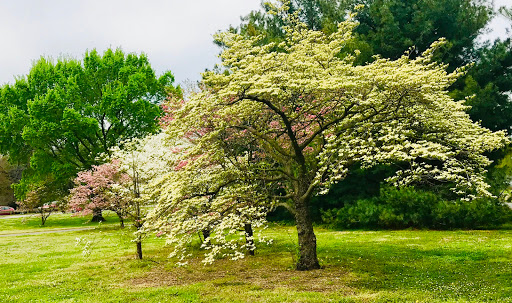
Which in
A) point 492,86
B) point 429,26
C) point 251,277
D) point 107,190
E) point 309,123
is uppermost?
point 429,26

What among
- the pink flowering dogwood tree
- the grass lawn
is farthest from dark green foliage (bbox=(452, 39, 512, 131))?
the pink flowering dogwood tree

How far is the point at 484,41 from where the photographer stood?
81.9ft

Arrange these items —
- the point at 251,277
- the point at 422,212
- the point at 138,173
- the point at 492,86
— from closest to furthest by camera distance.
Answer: the point at 251,277, the point at 138,173, the point at 422,212, the point at 492,86

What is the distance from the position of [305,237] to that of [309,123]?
139 inches

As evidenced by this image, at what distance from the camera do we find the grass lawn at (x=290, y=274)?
29.6 feet

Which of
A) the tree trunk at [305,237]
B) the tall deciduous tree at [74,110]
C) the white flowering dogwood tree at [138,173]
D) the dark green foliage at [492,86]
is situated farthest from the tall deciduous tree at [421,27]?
the tree trunk at [305,237]

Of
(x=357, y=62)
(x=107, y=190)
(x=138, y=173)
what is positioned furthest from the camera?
(x=357, y=62)

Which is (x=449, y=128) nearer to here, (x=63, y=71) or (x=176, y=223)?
(x=176, y=223)

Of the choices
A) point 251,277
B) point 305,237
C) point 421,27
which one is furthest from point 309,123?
point 421,27

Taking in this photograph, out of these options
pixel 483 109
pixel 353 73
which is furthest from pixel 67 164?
pixel 483 109

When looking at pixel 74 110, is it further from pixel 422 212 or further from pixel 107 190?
pixel 422 212

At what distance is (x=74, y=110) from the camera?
104 feet

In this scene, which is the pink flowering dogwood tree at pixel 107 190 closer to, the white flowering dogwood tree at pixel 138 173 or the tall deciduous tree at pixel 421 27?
the white flowering dogwood tree at pixel 138 173

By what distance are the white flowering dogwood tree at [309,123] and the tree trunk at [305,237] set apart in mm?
29
